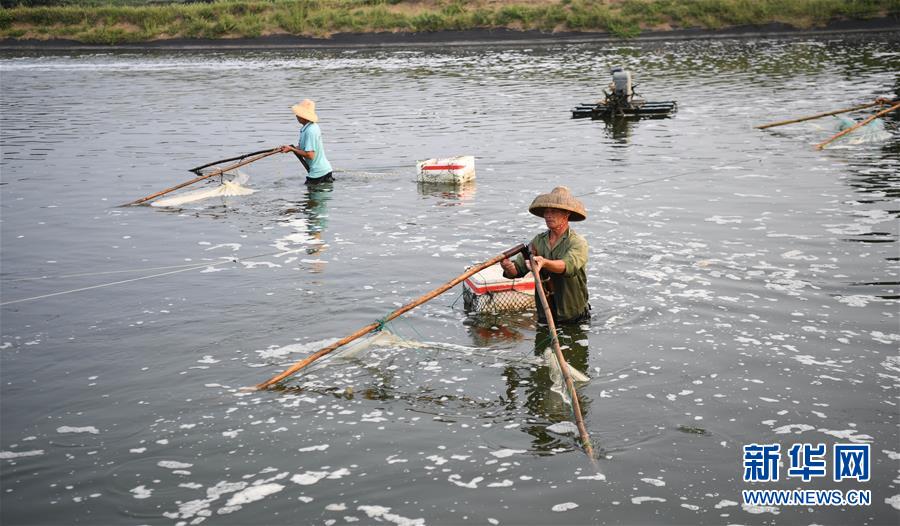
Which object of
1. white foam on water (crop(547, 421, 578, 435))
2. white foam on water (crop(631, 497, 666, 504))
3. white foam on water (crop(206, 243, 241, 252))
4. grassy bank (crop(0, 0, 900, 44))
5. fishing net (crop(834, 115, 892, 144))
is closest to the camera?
white foam on water (crop(631, 497, 666, 504))

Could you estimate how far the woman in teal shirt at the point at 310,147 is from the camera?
1461 cm

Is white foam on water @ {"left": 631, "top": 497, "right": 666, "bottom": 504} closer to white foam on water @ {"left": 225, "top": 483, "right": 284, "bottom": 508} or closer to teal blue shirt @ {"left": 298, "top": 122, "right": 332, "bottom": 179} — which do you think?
white foam on water @ {"left": 225, "top": 483, "right": 284, "bottom": 508}

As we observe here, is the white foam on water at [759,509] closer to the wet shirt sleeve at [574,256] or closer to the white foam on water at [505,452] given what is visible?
the white foam on water at [505,452]

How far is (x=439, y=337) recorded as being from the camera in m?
8.84

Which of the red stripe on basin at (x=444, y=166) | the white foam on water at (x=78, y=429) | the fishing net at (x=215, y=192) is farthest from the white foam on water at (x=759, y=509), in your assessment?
the fishing net at (x=215, y=192)

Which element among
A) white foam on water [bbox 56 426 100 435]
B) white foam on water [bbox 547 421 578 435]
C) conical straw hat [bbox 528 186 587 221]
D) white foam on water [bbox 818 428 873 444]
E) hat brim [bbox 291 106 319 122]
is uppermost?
hat brim [bbox 291 106 319 122]

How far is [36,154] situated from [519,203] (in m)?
12.3

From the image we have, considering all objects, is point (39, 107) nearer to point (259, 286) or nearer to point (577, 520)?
point (259, 286)

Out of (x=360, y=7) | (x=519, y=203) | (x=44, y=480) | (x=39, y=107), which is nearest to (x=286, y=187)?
(x=519, y=203)

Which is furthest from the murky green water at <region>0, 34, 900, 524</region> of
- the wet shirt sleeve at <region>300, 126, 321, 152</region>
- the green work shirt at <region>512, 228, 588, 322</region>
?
the wet shirt sleeve at <region>300, 126, 321, 152</region>

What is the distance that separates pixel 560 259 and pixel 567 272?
0.14 metres

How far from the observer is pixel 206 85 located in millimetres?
35469

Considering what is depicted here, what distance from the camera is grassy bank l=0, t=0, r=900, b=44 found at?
4688cm

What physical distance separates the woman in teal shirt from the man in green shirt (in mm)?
6897
